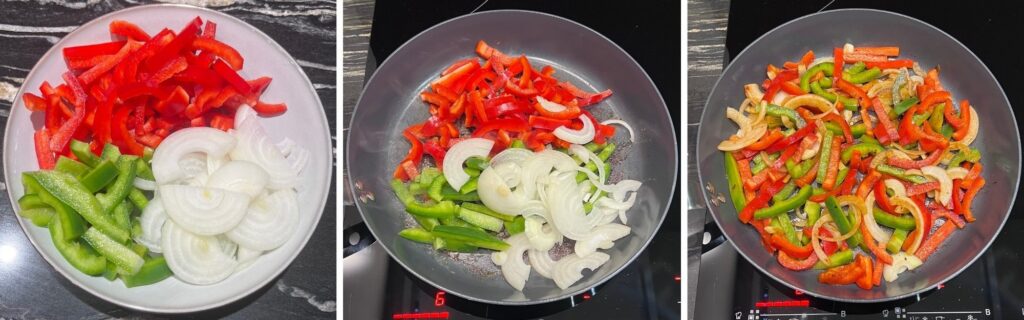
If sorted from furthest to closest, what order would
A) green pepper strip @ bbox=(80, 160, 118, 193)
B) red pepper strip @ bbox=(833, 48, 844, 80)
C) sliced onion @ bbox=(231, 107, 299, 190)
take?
1. red pepper strip @ bbox=(833, 48, 844, 80)
2. sliced onion @ bbox=(231, 107, 299, 190)
3. green pepper strip @ bbox=(80, 160, 118, 193)

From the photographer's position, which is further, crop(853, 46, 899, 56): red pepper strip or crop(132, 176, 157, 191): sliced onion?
crop(853, 46, 899, 56): red pepper strip

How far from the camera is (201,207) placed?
5.28 ft

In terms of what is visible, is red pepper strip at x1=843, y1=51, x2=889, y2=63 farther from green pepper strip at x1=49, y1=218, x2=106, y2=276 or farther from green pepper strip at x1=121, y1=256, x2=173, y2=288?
green pepper strip at x1=49, y1=218, x2=106, y2=276

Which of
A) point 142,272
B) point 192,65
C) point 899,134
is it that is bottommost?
point 142,272

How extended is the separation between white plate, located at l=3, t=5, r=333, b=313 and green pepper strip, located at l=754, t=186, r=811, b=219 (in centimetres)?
91

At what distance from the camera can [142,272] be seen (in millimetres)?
1621

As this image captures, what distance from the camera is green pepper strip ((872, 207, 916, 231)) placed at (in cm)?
170

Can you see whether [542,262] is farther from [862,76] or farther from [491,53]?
[862,76]

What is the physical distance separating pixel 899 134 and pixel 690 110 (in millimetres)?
479

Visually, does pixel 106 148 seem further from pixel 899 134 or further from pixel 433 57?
pixel 899 134

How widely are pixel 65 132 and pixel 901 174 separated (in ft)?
5.73

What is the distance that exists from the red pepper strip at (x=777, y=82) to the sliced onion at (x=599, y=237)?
419mm

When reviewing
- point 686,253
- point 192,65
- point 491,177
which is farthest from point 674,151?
point 192,65

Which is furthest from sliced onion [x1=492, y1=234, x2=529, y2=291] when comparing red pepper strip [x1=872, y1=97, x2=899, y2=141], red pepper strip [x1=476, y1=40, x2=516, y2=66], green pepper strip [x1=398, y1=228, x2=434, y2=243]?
red pepper strip [x1=872, y1=97, x2=899, y2=141]
